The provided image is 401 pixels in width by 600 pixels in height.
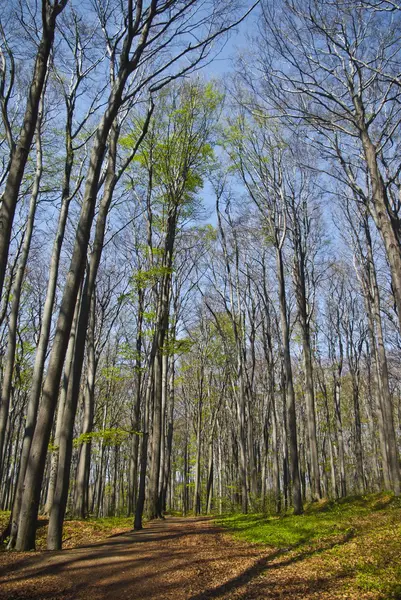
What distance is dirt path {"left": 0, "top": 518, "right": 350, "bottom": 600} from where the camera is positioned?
4449mm

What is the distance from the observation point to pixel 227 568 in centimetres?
564

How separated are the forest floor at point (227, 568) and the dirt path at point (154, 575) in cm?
1

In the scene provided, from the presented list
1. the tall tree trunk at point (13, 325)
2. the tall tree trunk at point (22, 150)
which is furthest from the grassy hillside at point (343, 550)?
the tall tree trunk at point (13, 325)

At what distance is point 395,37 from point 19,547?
1305cm

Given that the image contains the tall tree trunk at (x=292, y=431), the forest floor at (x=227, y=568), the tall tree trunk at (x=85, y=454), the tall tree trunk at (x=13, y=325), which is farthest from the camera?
the tall tree trunk at (x=85, y=454)

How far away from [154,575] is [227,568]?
106 cm

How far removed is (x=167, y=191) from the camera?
1379 centimetres

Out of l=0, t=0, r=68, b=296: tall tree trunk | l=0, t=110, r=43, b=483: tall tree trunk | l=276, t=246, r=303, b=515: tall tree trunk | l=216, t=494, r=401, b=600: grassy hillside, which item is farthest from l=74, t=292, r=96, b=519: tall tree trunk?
l=0, t=0, r=68, b=296: tall tree trunk

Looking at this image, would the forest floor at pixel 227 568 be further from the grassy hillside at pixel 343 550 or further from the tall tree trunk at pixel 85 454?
the tall tree trunk at pixel 85 454

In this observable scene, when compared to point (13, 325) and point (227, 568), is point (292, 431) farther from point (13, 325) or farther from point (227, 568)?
point (13, 325)

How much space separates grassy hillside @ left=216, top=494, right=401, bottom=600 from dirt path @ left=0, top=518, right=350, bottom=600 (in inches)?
7.3

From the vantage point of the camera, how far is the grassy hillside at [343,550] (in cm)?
424

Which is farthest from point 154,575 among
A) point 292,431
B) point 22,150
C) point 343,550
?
point 292,431

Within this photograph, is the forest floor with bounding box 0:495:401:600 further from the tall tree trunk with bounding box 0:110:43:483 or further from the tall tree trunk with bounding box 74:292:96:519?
the tall tree trunk with bounding box 74:292:96:519
